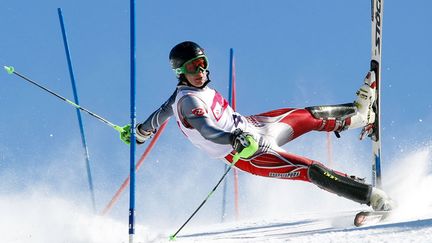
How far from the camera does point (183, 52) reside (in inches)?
187

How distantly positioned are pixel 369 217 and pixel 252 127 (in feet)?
4.05

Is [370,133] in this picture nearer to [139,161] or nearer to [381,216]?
[381,216]

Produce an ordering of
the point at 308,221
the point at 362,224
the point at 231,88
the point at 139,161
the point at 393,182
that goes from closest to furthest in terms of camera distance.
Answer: the point at 362,224
the point at 308,221
the point at 393,182
the point at 139,161
the point at 231,88

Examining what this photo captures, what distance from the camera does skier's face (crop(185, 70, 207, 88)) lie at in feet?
15.6

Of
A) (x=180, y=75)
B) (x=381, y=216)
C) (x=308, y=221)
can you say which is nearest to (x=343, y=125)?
(x=308, y=221)

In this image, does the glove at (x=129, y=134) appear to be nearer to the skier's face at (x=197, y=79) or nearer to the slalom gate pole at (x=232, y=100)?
the skier's face at (x=197, y=79)

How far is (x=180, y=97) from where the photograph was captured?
15.4 feet

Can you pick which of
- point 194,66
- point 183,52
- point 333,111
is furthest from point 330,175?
point 183,52

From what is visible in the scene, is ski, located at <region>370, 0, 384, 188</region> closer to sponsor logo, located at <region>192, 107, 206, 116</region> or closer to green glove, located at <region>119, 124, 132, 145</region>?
sponsor logo, located at <region>192, 107, 206, 116</region>

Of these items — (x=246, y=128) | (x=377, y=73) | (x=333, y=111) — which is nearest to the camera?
(x=246, y=128)

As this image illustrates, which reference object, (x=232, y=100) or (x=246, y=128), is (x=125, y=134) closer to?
(x=246, y=128)

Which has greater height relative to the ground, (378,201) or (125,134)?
(125,134)

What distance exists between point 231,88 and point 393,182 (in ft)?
10.0

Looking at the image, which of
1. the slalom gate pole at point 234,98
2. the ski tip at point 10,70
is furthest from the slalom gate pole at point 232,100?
the ski tip at point 10,70
